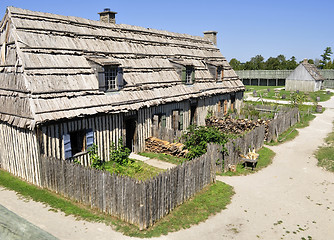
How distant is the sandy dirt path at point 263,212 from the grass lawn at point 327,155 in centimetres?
85

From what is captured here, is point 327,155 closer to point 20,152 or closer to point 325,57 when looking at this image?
point 20,152

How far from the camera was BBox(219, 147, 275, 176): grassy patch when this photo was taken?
1539cm

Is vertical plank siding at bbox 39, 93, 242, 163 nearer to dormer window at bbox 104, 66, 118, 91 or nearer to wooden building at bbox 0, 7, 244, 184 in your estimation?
wooden building at bbox 0, 7, 244, 184

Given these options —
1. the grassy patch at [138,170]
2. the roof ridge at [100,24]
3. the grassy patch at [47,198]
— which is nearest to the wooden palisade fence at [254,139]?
the grassy patch at [138,170]

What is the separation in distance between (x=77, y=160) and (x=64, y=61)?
199 inches

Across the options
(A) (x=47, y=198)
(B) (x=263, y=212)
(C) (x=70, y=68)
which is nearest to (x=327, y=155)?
(B) (x=263, y=212)

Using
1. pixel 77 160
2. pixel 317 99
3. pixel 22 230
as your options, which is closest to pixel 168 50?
pixel 77 160

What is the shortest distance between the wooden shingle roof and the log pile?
2421 millimetres

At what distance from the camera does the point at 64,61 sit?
1447 cm

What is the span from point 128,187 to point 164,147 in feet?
26.0

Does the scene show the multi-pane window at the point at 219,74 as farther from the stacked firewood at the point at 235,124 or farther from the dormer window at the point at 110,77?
the dormer window at the point at 110,77

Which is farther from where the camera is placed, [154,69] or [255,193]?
[154,69]

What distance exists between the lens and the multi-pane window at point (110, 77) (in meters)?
15.8

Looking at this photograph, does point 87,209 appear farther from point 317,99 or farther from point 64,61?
point 317,99
